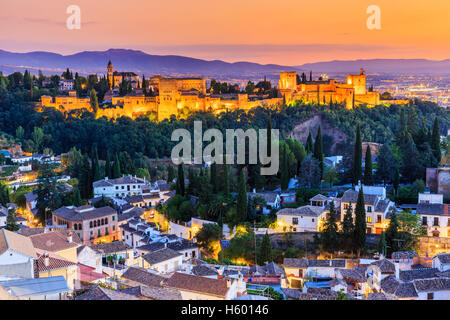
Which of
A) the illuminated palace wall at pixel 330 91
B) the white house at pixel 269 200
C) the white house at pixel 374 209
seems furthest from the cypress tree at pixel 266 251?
the illuminated palace wall at pixel 330 91

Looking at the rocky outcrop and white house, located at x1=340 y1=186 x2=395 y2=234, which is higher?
the rocky outcrop

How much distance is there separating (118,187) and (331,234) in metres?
8.54

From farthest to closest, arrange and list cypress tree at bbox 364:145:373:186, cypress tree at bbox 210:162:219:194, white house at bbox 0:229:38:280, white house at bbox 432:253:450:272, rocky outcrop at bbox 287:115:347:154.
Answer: rocky outcrop at bbox 287:115:347:154 < cypress tree at bbox 210:162:219:194 < cypress tree at bbox 364:145:373:186 < white house at bbox 432:253:450:272 < white house at bbox 0:229:38:280

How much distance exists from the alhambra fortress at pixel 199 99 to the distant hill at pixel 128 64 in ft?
4.00

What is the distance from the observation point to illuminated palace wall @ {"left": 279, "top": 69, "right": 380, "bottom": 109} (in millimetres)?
27391

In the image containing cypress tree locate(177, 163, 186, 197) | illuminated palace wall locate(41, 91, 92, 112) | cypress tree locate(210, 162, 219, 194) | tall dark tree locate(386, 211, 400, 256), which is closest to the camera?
tall dark tree locate(386, 211, 400, 256)

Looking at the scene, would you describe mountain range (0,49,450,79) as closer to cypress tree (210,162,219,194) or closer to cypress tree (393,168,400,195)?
cypress tree (393,168,400,195)

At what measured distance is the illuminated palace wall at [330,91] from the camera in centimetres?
2739

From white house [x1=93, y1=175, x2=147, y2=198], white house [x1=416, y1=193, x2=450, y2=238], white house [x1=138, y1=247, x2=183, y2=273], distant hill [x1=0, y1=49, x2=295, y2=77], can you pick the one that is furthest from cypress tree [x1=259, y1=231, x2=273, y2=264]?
distant hill [x1=0, y1=49, x2=295, y2=77]

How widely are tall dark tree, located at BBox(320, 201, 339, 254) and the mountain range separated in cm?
641

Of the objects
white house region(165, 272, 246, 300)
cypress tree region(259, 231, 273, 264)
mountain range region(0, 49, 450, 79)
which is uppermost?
mountain range region(0, 49, 450, 79)

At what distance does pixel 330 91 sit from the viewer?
1087 inches

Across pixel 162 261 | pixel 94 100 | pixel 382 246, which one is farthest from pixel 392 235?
pixel 94 100
